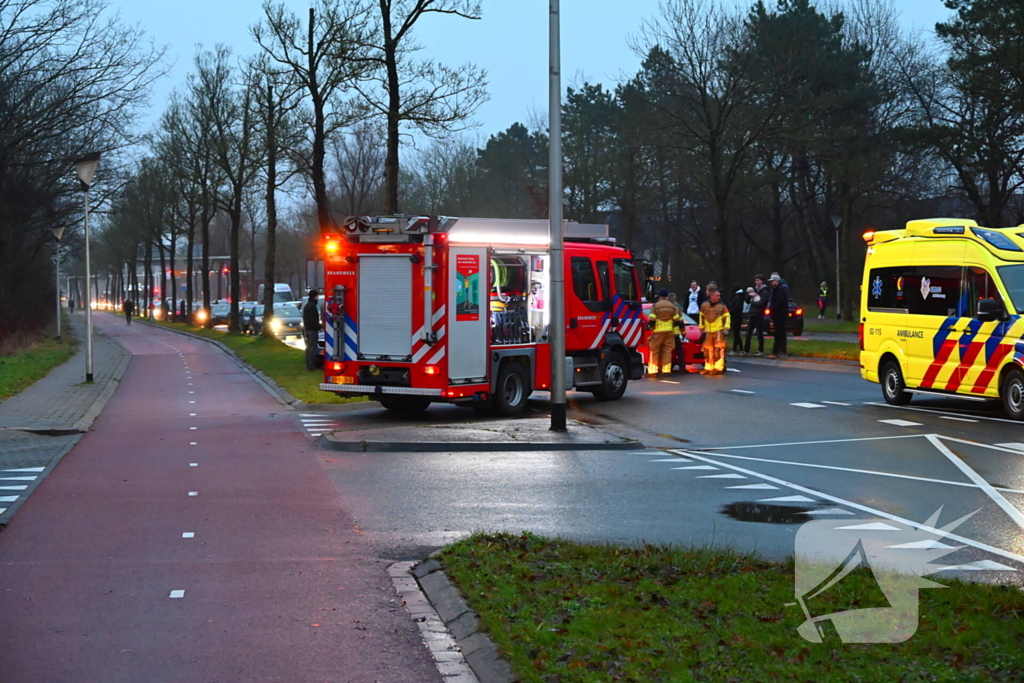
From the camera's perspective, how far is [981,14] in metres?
33.2

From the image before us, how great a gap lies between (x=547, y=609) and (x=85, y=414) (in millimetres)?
14507

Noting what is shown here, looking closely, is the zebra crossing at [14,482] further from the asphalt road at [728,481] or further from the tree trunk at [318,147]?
the tree trunk at [318,147]

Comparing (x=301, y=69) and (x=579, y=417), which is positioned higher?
(x=301, y=69)

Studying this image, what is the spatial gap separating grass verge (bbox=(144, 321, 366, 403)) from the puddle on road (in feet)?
37.2

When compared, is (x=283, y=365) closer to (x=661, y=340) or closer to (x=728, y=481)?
(x=661, y=340)

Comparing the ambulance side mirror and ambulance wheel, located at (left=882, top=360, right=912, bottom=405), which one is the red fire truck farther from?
the ambulance side mirror

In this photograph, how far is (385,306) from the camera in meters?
17.3

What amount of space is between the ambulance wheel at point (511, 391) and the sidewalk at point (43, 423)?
241 inches

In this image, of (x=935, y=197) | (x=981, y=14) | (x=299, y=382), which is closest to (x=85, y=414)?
(x=299, y=382)

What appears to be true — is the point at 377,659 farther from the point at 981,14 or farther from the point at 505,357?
the point at 981,14

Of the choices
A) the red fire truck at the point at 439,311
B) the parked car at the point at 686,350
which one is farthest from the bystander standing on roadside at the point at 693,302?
the red fire truck at the point at 439,311

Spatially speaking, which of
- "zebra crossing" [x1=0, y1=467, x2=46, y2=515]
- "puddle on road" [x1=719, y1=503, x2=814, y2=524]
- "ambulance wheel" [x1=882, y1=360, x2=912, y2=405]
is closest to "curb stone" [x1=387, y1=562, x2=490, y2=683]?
"puddle on road" [x1=719, y1=503, x2=814, y2=524]

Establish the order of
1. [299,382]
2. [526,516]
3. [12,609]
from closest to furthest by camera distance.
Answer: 1. [12,609]
2. [526,516]
3. [299,382]

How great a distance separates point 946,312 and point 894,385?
5.83 ft
